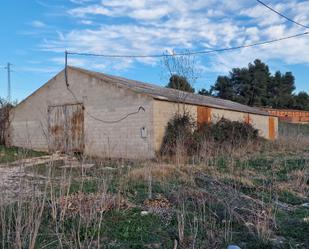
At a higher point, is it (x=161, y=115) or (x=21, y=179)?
(x=161, y=115)

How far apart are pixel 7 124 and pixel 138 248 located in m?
21.0

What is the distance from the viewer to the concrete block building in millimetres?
16984

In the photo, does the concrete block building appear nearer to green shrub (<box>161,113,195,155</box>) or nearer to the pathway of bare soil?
green shrub (<box>161,113,195,155</box>)

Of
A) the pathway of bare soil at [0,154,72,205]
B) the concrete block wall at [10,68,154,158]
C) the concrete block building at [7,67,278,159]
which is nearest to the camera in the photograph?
the pathway of bare soil at [0,154,72,205]

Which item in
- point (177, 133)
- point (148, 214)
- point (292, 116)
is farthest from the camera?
point (292, 116)

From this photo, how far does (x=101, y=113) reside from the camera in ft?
61.6

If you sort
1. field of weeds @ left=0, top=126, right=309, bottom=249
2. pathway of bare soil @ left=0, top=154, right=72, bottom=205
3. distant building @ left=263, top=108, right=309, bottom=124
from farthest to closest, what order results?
distant building @ left=263, top=108, right=309, bottom=124
pathway of bare soil @ left=0, top=154, right=72, bottom=205
field of weeds @ left=0, top=126, right=309, bottom=249

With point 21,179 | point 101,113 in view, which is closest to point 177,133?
point 101,113

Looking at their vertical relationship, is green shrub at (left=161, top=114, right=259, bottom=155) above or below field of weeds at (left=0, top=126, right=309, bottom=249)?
above

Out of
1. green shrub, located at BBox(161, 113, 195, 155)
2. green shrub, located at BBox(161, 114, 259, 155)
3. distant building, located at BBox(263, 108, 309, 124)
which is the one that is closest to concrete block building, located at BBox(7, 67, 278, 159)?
green shrub, located at BBox(161, 113, 195, 155)

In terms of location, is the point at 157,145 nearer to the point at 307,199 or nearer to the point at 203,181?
the point at 203,181

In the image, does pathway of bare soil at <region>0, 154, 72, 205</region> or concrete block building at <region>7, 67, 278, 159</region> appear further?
concrete block building at <region>7, 67, 278, 159</region>

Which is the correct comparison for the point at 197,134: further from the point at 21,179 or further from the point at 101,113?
the point at 21,179

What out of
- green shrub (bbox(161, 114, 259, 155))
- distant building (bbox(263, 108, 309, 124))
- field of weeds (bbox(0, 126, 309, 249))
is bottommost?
field of weeds (bbox(0, 126, 309, 249))
